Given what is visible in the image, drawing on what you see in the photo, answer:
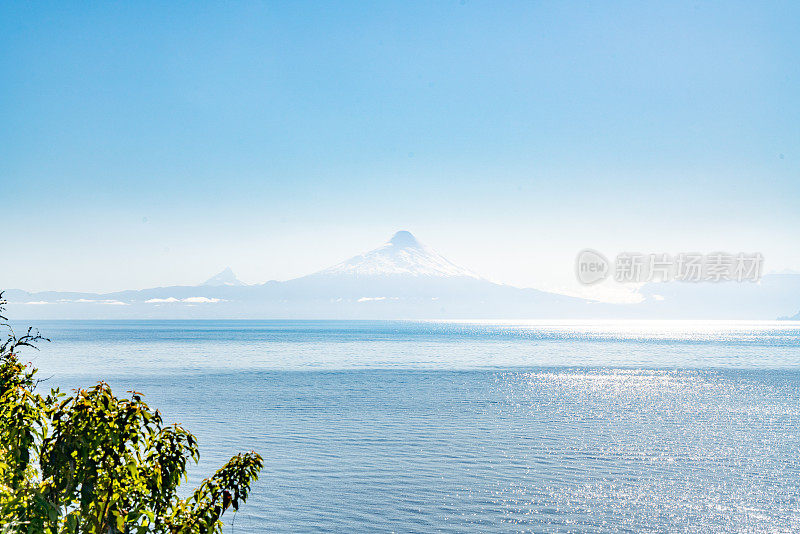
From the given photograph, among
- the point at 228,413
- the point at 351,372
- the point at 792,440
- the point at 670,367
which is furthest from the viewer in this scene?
the point at 670,367

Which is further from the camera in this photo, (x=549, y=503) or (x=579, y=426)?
(x=579, y=426)

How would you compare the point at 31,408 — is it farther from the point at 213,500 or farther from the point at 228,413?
the point at 228,413

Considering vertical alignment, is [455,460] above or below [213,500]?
below

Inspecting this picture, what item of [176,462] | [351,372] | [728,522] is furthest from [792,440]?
[351,372]

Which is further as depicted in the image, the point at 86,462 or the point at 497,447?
the point at 497,447

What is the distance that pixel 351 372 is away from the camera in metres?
98.2

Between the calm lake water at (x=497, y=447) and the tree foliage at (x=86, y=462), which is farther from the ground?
the tree foliage at (x=86, y=462)

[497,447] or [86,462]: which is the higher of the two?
[86,462]

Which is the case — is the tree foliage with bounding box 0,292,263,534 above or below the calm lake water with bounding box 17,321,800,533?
above

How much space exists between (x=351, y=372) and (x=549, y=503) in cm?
7125

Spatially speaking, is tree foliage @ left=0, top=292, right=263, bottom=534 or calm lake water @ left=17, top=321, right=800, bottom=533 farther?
calm lake water @ left=17, top=321, right=800, bottom=533

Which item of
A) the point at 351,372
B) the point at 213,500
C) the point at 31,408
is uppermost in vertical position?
the point at 31,408

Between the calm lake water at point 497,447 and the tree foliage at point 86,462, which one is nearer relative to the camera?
the tree foliage at point 86,462

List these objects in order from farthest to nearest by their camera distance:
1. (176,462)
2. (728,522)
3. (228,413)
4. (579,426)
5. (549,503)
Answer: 1. (228,413)
2. (579,426)
3. (549,503)
4. (728,522)
5. (176,462)
